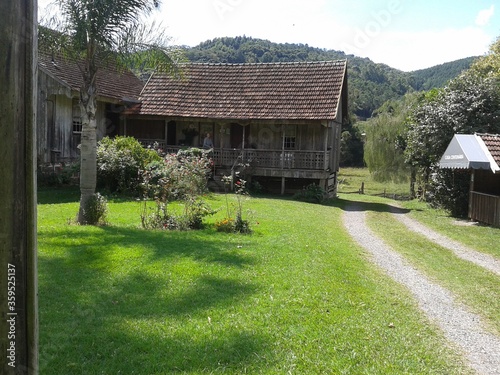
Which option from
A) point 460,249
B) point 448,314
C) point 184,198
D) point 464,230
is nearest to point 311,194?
point 464,230

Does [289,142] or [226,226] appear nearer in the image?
[226,226]

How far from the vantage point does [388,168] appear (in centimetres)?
3681

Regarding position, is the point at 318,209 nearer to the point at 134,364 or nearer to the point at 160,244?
the point at 160,244

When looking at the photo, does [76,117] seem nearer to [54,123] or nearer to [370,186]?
[54,123]

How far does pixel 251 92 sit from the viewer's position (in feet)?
82.6

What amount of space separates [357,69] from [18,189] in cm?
7844

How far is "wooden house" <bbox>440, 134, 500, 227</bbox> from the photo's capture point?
16.6 metres

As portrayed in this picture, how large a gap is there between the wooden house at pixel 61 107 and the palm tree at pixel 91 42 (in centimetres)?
557

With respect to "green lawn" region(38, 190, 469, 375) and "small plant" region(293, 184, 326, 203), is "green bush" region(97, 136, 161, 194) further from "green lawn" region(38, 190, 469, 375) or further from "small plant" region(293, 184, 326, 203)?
"small plant" region(293, 184, 326, 203)

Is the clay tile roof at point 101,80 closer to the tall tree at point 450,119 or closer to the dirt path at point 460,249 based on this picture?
the dirt path at point 460,249

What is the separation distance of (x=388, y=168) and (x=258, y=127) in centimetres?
1570

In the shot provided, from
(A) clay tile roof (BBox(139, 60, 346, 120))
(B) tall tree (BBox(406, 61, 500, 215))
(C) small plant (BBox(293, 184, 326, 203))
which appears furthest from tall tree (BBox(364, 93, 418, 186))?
(C) small plant (BBox(293, 184, 326, 203))

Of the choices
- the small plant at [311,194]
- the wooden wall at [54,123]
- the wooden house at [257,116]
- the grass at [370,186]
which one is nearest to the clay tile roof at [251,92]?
the wooden house at [257,116]

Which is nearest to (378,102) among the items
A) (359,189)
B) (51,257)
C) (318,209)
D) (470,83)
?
(359,189)
